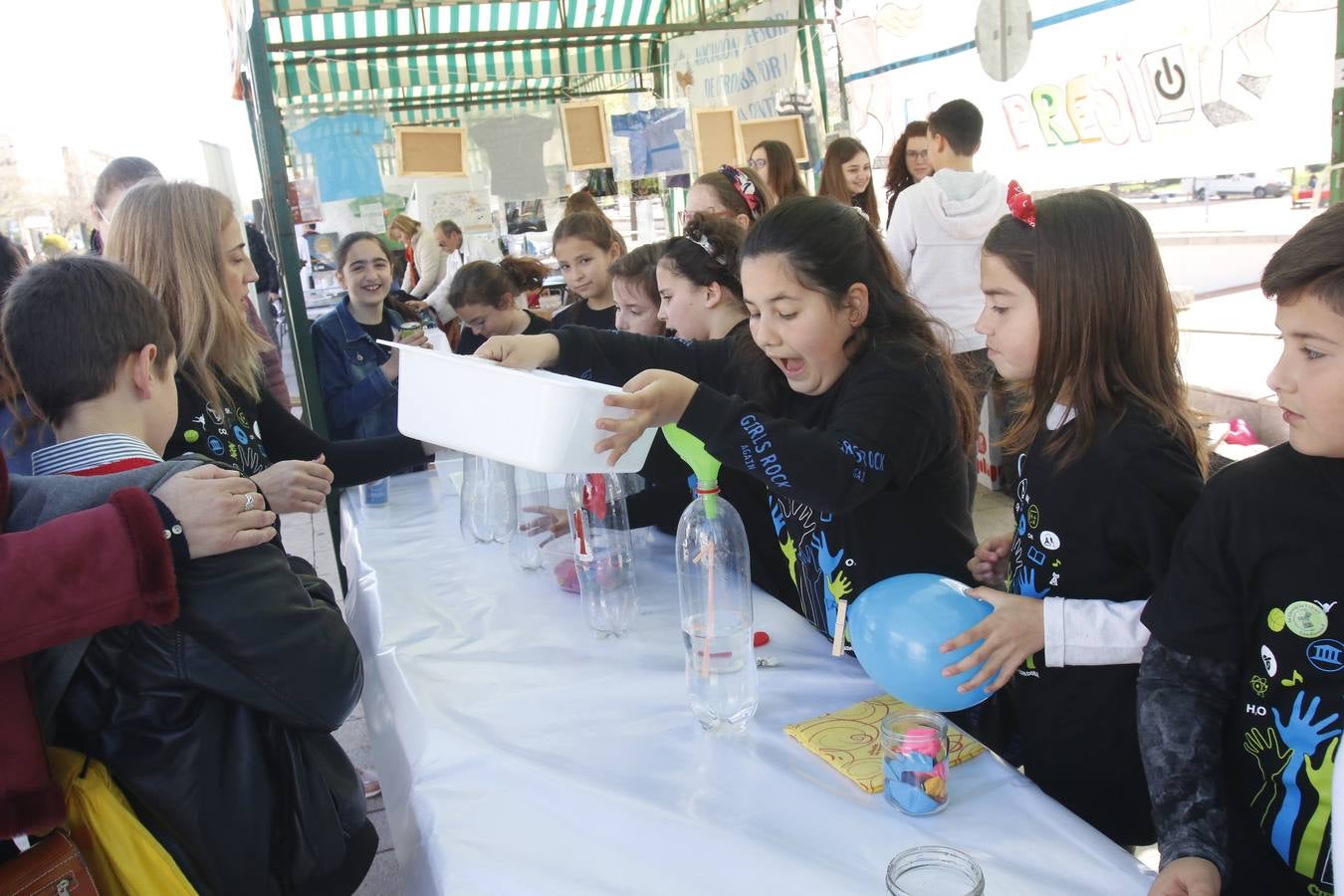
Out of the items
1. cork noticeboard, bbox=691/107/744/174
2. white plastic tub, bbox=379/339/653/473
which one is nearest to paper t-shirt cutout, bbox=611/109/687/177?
cork noticeboard, bbox=691/107/744/174

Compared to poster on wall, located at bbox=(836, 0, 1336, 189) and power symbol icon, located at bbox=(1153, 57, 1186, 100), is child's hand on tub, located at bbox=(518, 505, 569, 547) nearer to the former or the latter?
poster on wall, located at bbox=(836, 0, 1336, 189)

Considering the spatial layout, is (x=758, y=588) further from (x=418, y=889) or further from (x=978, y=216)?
(x=978, y=216)

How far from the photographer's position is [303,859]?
1311 millimetres

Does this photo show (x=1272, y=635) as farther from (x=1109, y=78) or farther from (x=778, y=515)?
(x=1109, y=78)

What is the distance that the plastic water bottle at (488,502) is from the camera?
7.27ft

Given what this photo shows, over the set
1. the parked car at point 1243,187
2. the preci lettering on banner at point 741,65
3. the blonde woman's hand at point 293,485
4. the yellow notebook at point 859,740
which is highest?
the preci lettering on banner at point 741,65

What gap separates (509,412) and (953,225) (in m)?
3.07

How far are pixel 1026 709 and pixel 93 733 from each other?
128cm

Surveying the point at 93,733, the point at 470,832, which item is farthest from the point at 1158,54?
the point at 93,733

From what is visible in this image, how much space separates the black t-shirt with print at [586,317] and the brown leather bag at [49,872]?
8.30 ft

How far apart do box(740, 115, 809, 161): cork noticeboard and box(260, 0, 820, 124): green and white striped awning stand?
0.37 meters

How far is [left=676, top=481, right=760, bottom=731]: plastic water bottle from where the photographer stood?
51.3 inches

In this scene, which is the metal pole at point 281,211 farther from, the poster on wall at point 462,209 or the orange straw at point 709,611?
the orange straw at point 709,611

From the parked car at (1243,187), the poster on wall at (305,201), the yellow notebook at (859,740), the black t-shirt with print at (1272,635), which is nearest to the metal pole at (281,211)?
the poster on wall at (305,201)
